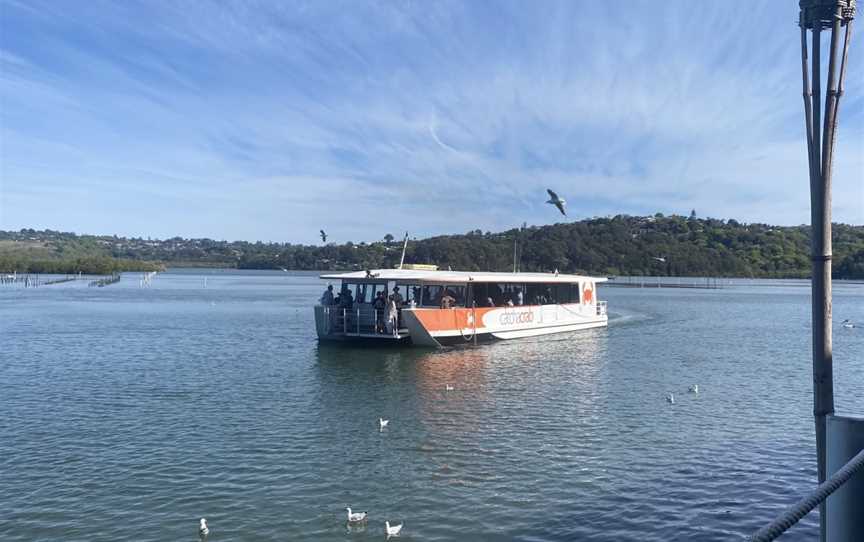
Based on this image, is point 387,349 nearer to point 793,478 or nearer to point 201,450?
point 201,450

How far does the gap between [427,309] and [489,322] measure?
457cm

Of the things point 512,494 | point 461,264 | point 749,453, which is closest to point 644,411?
point 749,453

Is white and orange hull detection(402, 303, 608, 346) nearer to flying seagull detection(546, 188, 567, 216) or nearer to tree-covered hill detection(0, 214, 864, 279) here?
flying seagull detection(546, 188, 567, 216)

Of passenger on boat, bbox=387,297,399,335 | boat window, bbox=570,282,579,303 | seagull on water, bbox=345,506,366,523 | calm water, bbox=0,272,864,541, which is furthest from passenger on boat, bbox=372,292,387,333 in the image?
seagull on water, bbox=345,506,366,523

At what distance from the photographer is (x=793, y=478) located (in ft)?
42.4

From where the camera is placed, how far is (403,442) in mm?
15195

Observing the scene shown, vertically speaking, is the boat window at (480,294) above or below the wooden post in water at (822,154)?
below

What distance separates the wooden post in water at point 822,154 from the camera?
19.0ft

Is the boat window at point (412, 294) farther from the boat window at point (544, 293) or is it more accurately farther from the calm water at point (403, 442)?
the boat window at point (544, 293)

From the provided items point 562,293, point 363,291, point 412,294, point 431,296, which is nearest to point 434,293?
point 431,296

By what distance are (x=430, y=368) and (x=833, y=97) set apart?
69.6ft

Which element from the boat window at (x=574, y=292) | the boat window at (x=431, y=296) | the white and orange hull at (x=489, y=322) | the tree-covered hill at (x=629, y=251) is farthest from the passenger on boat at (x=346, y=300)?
the tree-covered hill at (x=629, y=251)

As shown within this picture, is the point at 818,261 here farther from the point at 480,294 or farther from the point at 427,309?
the point at 480,294

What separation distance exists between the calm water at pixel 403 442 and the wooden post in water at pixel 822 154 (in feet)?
17.3
